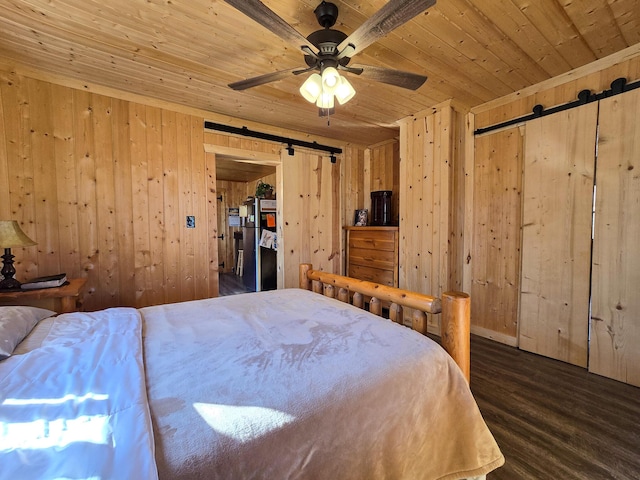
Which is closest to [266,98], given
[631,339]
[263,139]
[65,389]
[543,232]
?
[263,139]

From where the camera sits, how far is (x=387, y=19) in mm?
1188

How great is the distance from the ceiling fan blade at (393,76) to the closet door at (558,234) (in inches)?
65.9

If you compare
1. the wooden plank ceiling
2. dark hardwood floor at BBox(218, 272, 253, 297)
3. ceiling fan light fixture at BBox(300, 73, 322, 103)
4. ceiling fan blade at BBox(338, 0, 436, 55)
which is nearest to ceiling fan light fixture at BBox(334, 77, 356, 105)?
ceiling fan light fixture at BBox(300, 73, 322, 103)

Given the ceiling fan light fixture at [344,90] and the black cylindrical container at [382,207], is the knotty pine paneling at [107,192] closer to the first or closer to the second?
the ceiling fan light fixture at [344,90]

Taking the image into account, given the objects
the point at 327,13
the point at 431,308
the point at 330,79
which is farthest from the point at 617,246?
the point at 327,13

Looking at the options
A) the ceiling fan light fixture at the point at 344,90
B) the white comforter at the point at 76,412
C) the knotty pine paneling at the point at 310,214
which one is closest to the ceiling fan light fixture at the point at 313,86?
the ceiling fan light fixture at the point at 344,90

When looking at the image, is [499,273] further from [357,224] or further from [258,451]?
[258,451]

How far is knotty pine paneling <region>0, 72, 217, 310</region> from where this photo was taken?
2.25 meters

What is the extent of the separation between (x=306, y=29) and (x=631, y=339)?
3.22 m

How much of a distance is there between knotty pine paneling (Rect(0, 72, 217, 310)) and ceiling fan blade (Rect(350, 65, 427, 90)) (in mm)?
2085

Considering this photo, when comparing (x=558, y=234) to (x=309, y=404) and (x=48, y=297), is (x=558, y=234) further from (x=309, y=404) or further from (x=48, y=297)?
(x=48, y=297)

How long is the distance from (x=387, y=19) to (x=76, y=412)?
1.70 m

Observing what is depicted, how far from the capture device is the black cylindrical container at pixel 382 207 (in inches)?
147

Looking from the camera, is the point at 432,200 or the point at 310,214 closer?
the point at 432,200
